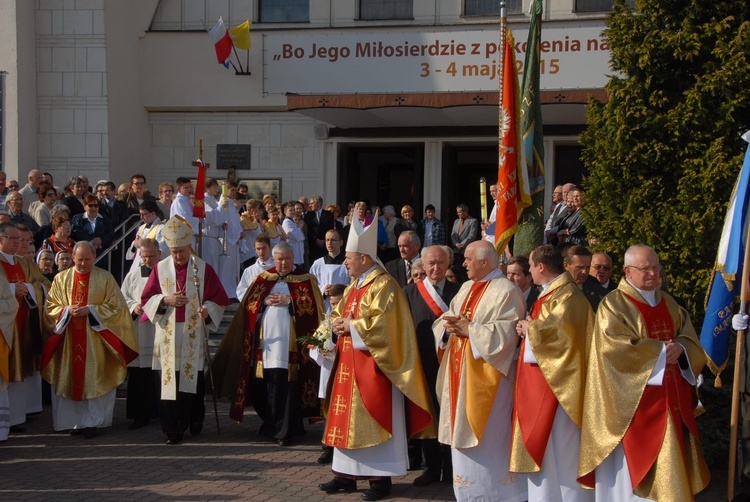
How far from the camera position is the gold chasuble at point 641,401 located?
6188 millimetres

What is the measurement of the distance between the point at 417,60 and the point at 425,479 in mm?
10778

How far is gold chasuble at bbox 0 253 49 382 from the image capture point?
9.38m

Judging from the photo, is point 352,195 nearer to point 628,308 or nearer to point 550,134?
point 550,134

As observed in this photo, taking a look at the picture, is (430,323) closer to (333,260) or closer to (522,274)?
(522,274)

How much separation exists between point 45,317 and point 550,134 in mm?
10570

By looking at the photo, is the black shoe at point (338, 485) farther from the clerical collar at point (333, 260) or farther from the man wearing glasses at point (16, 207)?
the man wearing glasses at point (16, 207)

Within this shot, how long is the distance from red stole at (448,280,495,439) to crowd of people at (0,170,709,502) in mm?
15

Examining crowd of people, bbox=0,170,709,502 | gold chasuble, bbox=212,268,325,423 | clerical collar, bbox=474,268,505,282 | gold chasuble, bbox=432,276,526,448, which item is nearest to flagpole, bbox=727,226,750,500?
crowd of people, bbox=0,170,709,502

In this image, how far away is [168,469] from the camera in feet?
26.9

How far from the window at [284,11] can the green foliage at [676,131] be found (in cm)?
1068

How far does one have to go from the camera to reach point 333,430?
7414 mm

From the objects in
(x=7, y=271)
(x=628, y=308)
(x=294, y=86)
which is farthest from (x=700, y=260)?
(x=294, y=86)

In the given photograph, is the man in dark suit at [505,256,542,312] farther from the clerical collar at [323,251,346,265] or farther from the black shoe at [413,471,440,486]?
the clerical collar at [323,251,346,265]

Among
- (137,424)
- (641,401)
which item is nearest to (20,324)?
(137,424)
